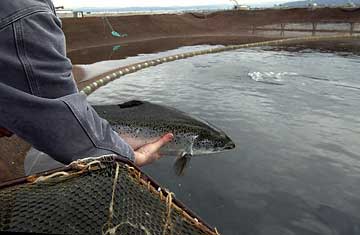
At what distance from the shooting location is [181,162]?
19.1ft

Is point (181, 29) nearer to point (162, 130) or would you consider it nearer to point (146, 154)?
point (162, 130)

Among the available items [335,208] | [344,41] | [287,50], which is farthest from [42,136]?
[344,41]

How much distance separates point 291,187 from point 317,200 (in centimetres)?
42

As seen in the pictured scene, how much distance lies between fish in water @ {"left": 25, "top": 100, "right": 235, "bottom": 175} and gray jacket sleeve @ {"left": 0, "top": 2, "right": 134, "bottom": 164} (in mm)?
3233

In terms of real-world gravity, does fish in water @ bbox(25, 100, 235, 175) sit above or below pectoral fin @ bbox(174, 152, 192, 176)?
above

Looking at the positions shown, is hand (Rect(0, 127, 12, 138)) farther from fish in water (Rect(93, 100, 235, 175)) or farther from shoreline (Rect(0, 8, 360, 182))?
shoreline (Rect(0, 8, 360, 182))

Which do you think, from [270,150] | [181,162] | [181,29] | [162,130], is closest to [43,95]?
[162,130]

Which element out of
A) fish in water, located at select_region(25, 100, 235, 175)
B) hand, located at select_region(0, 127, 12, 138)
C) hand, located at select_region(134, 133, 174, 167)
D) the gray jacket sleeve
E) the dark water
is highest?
the gray jacket sleeve

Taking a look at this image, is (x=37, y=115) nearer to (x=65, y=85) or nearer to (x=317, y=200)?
(x=65, y=85)

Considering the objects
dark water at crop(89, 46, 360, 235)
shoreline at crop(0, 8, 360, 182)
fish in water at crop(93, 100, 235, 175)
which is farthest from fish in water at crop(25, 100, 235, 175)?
shoreline at crop(0, 8, 360, 182)

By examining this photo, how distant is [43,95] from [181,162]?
13.6 feet

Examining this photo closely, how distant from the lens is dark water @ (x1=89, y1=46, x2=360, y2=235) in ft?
15.0

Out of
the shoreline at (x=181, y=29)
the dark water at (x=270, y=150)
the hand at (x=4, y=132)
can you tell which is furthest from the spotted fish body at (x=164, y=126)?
the shoreline at (x=181, y=29)

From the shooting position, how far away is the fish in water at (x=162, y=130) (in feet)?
17.9
